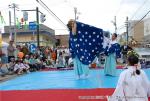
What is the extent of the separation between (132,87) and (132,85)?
0.03 metres

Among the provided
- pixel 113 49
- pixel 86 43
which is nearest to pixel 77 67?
pixel 86 43

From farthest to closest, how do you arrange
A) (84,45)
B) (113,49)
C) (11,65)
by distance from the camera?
(11,65)
(113,49)
(84,45)

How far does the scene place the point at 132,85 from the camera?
5.18 metres

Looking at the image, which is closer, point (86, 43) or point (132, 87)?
point (132, 87)

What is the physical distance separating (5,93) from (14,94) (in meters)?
0.34

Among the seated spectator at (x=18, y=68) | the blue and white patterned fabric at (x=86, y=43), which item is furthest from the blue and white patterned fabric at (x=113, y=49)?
the seated spectator at (x=18, y=68)

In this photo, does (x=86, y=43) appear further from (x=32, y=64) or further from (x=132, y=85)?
(x=132, y=85)

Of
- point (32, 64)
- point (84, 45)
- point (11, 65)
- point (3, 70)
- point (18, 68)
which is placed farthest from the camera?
point (32, 64)

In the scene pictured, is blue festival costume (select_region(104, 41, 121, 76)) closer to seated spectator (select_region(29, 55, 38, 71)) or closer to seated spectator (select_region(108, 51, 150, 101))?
seated spectator (select_region(29, 55, 38, 71))

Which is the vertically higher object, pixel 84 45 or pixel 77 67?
pixel 84 45

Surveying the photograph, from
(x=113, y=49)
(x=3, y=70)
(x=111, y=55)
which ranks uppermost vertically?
(x=113, y=49)

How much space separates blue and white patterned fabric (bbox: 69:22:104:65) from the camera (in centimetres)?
1211

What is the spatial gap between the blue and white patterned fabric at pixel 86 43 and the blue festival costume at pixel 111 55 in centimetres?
28

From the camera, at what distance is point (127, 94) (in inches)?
205
